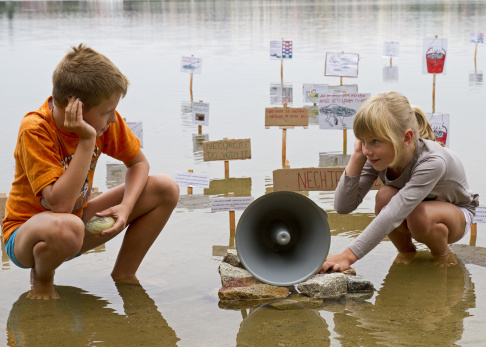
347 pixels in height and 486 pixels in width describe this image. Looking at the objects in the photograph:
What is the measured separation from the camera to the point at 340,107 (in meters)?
6.23

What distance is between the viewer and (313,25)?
22.3m

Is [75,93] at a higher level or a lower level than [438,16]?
lower

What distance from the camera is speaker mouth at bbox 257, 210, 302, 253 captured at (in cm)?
334

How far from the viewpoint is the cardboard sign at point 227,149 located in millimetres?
5125

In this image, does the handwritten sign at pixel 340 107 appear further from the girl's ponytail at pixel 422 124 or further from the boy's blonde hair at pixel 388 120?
the boy's blonde hair at pixel 388 120

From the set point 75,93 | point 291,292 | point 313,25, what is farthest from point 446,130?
point 313,25

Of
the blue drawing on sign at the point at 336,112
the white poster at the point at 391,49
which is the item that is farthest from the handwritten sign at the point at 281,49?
the blue drawing on sign at the point at 336,112

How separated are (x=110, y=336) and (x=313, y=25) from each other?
67.0 ft

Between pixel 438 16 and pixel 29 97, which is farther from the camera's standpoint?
pixel 438 16

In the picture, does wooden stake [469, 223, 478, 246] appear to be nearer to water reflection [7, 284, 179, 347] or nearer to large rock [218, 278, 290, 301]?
large rock [218, 278, 290, 301]

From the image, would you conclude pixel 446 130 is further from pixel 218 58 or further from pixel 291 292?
pixel 218 58

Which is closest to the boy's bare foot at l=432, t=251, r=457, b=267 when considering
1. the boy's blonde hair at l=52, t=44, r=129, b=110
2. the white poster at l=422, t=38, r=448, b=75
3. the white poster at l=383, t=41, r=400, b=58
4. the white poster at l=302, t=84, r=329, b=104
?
the boy's blonde hair at l=52, t=44, r=129, b=110

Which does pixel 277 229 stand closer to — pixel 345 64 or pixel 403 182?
pixel 403 182

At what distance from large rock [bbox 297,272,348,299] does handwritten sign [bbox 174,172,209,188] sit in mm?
1587
